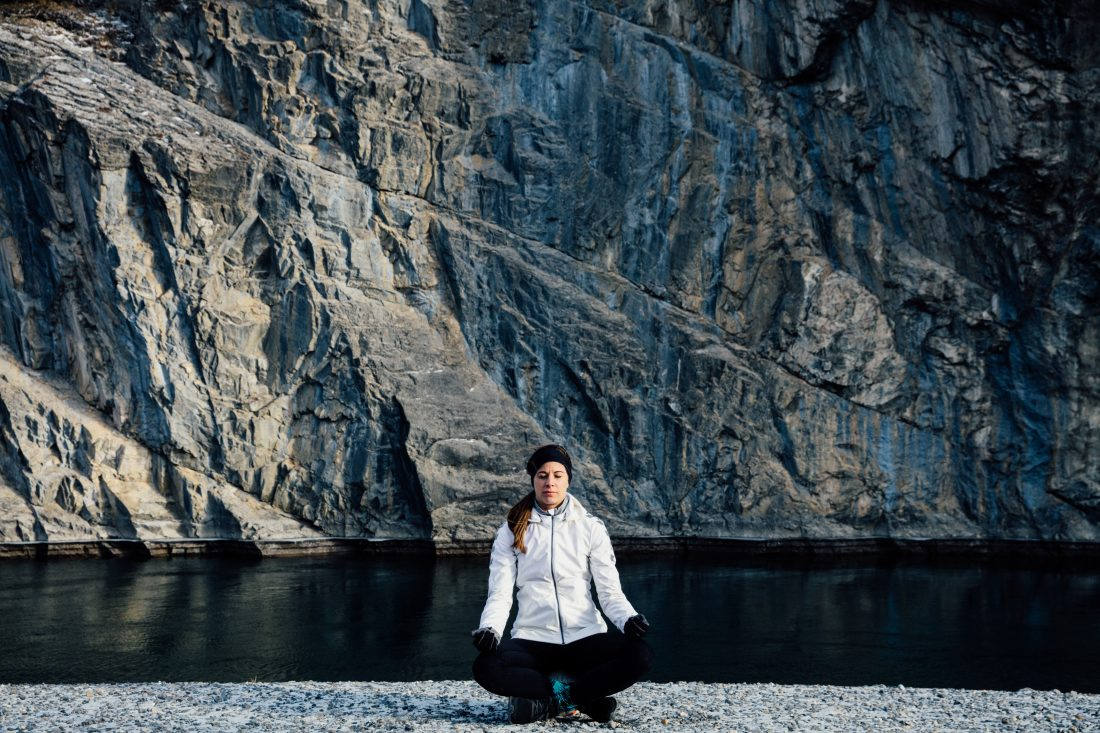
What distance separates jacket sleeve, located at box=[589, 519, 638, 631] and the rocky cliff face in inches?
991

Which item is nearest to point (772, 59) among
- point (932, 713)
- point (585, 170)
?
point (585, 170)

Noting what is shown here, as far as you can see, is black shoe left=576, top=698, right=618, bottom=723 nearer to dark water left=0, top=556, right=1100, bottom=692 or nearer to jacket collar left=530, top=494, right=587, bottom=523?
jacket collar left=530, top=494, right=587, bottom=523

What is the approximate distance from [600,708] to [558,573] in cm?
104

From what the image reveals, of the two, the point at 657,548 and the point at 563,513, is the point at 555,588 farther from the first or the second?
the point at 657,548

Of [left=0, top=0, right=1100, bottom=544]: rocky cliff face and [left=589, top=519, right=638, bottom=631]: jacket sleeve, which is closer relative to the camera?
[left=589, top=519, right=638, bottom=631]: jacket sleeve

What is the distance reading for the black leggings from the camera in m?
6.67

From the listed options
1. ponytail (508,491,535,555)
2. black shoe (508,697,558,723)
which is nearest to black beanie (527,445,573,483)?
ponytail (508,491,535,555)

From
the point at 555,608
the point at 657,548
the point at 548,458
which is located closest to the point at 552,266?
the point at 657,548

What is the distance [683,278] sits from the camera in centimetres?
3491

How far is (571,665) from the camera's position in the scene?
271 inches

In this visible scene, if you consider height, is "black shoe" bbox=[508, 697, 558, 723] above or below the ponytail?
below

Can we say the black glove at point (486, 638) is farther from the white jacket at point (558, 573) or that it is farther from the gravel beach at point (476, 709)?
the gravel beach at point (476, 709)

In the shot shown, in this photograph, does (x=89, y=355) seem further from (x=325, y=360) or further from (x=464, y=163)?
(x=464, y=163)

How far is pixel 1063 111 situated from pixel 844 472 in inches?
525
